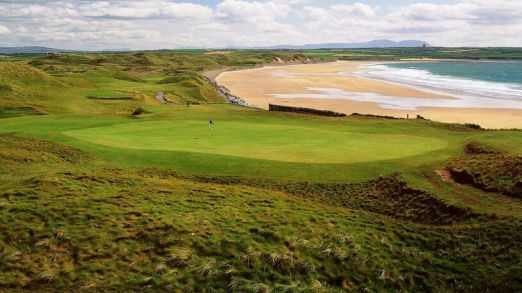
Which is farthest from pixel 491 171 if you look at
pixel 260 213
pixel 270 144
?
pixel 270 144

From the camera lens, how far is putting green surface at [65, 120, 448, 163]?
23281mm

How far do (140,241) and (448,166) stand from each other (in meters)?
15.7

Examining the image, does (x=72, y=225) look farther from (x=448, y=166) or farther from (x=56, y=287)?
(x=448, y=166)

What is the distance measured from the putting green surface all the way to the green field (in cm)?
19

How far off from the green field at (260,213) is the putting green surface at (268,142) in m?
0.19

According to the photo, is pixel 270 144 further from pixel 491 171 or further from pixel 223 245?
pixel 223 245

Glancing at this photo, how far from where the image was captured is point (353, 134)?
3056 cm

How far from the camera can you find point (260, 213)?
51.4 feet

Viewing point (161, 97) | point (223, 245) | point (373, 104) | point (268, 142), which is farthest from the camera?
point (161, 97)

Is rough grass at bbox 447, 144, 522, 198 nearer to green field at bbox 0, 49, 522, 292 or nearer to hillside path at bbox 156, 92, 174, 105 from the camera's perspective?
green field at bbox 0, 49, 522, 292

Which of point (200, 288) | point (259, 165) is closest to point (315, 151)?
point (259, 165)

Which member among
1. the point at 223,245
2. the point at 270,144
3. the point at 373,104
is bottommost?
the point at 373,104

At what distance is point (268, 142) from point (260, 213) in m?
11.9

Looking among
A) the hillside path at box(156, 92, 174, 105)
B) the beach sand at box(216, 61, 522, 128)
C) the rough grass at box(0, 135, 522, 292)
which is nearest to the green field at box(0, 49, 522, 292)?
the rough grass at box(0, 135, 522, 292)
